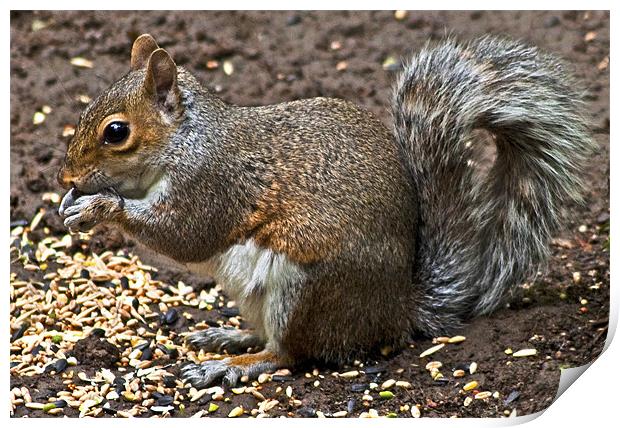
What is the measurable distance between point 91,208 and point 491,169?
151 centimetres

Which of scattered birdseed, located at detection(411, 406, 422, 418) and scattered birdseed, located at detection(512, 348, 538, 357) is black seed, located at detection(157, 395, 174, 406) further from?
scattered birdseed, located at detection(512, 348, 538, 357)

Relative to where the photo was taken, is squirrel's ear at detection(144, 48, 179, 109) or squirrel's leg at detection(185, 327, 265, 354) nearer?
squirrel's ear at detection(144, 48, 179, 109)

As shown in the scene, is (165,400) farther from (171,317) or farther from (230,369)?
(171,317)

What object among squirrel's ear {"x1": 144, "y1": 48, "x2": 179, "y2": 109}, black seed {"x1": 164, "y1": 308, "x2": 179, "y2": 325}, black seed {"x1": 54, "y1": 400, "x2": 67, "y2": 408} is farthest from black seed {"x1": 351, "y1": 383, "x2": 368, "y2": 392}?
squirrel's ear {"x1": 144, "y1": 48, "x2": 179, "y2": 109}

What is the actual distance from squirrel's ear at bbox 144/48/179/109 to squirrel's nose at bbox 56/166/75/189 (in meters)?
0.39

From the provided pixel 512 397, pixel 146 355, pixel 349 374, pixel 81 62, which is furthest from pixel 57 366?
pixel 81 62

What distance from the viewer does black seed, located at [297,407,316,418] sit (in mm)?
3678

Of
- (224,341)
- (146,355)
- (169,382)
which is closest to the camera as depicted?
(169,382)

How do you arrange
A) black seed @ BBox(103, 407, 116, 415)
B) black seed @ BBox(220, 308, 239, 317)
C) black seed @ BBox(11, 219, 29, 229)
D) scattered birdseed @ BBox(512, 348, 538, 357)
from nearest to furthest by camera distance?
1. black seed @ BBox(103, 407, 116, 415)
2. scattered birdseed @ BBox(512, 348, 538, 357)
3. black seed @ BBox(220, 308, 239, 317)
4. black seed @ BBox(11, 219, 29, 229)

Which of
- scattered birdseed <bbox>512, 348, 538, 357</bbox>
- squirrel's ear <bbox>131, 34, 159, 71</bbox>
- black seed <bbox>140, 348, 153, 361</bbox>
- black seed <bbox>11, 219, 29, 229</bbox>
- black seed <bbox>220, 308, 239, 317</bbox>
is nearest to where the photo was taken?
scattered birdseed <bbox>512, 348, 538, 357</bbox>

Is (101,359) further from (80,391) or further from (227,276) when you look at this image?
(227,276)

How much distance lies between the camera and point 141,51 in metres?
3.96

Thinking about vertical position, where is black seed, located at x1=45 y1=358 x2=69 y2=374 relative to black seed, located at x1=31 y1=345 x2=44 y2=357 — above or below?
below

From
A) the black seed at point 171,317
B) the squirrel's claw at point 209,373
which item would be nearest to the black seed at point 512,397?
the squirrel's claw at point 209,373
